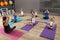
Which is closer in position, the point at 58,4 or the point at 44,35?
the point at 44,35

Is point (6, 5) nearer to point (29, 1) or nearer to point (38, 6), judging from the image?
point (29, 1)

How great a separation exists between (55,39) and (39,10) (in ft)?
8.38

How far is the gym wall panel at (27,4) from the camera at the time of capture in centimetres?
409

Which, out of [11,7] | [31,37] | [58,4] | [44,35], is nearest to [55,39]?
[44,35]

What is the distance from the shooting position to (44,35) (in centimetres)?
176

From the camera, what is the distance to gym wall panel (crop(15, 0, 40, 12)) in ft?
13.4

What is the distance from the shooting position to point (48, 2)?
153 inches

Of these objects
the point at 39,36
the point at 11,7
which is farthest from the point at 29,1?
the point at 39,36

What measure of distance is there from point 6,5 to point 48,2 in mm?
1705

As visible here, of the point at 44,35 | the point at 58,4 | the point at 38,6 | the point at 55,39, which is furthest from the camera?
the point at 38,6

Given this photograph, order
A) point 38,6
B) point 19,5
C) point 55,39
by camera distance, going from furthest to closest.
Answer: point 19,5 → point 38,6 → point 55,39

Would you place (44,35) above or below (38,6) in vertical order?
below

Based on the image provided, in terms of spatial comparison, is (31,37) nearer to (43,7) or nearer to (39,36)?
(39,36)

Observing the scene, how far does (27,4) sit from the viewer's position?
13.9ft
